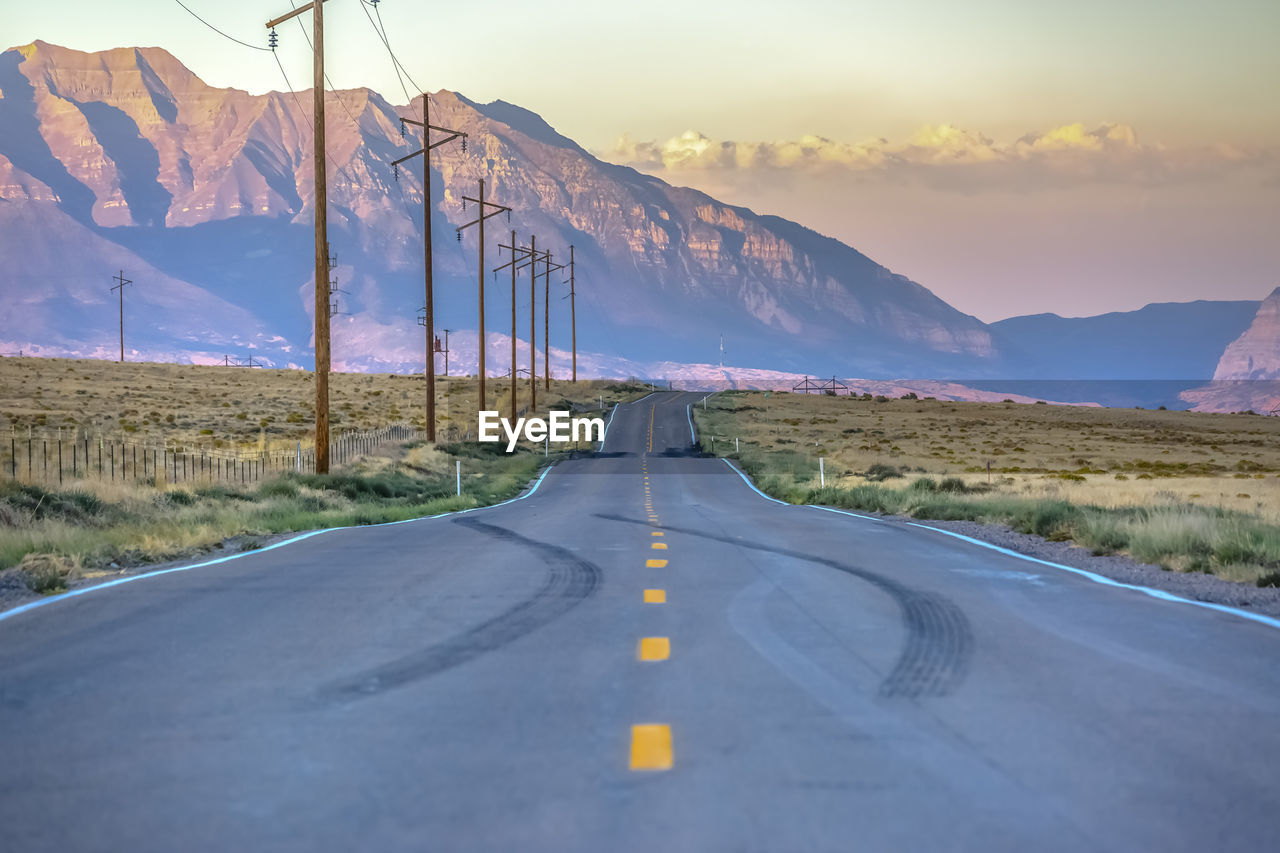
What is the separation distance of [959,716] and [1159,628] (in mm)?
3440

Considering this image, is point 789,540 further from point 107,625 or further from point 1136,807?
point 1136,807

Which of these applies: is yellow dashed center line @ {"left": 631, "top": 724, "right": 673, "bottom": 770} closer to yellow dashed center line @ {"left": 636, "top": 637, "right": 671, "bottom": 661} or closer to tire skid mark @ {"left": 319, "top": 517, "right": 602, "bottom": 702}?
tire skid mark @ {"left": 319, "top": 517, "right": 602, "bottom": 702}

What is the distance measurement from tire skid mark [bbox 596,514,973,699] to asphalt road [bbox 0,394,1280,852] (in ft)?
0.14

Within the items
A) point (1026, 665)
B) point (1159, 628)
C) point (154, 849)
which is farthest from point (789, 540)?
point (154, 849)

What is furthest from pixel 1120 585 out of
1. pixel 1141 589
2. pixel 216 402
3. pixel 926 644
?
pixel 216 402

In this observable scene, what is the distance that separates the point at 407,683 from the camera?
6949 millimetres

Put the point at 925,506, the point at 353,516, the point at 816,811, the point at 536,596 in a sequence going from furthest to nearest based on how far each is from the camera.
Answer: the point at 925,506 → the point at 353,516 → the point at 536,596 → the point at 816,811

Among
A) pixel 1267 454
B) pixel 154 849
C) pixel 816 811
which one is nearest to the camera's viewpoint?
pixel 154 849

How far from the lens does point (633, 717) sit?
6191 mm

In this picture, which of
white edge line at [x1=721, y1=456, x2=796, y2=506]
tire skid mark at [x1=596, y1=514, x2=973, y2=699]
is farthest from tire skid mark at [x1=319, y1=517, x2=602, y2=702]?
white edge line at [x1=721, y1=456, x2=796, y2=506]

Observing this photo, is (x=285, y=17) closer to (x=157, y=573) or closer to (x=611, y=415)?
(x=157, y=573)

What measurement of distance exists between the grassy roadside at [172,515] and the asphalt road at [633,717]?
256 centimetres

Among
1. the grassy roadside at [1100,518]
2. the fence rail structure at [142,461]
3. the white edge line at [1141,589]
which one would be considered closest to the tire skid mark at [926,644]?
the white edge line at [1141,589]

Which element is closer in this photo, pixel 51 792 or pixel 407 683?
pixel 51 792
